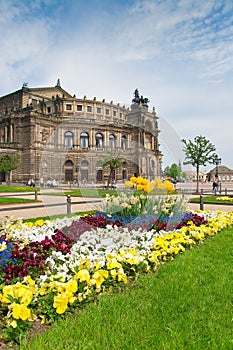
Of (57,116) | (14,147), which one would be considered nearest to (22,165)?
(14,147)

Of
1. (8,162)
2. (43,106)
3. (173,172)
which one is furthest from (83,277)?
(43,106)

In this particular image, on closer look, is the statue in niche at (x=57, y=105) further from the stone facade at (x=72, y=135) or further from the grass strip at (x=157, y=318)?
the grass strip at (x=157, y=318)

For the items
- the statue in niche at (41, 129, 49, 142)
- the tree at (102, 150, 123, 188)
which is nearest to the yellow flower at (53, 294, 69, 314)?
the tree at (102, 150, 123, 188)

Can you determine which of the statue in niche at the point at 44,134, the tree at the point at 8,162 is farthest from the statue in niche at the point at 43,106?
the tree at the point at 8,162

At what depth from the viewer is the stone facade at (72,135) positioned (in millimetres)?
9453

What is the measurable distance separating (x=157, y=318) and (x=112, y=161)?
7.71m

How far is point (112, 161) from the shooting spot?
11.1 metres

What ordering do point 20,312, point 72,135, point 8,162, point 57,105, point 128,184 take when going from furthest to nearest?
point 57,105 < point 8,162 < point 72,135 < point 128,184 < point 20,312

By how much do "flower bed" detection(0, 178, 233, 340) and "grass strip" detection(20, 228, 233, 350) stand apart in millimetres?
269

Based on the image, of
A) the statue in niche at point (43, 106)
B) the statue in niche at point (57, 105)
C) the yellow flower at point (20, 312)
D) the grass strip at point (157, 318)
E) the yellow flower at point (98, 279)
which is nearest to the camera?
the grass strip at point (157, 318)

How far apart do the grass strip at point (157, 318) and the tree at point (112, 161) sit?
5572 mm

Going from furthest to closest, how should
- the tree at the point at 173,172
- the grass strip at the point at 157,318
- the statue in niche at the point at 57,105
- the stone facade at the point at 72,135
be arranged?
1. the statue in niche at the point at 57,105
2. the stone facade at the point at 72,135
3. the tree at the point at 173,172
4. the grass strip at the point at 157,318

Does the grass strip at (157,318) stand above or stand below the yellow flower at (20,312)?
below

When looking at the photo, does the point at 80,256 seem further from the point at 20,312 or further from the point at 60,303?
the point at 20,312
